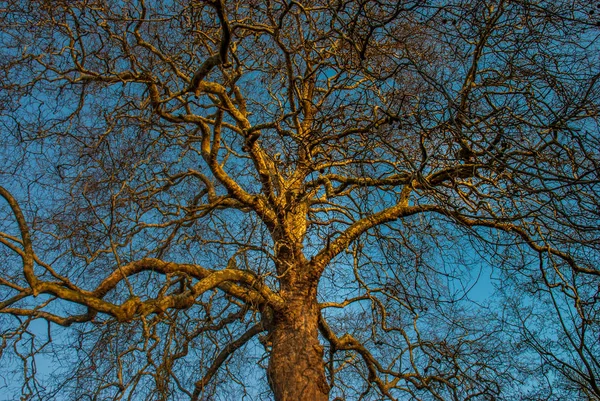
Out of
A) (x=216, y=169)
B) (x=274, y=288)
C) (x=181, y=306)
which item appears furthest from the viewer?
(x=216, y=169)

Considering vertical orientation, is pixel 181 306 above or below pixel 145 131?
below

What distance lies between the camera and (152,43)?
548 centimetres

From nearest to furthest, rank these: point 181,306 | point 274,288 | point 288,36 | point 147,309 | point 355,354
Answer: point 147,309, point 181,306, point 274,288, point 288,36, point 355,354

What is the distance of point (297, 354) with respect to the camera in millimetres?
5059

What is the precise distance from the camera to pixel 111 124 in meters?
4.72

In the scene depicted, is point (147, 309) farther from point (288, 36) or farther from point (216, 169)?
point (288, 36)

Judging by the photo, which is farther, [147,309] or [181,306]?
[181,306]

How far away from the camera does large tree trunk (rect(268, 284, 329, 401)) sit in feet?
16.0

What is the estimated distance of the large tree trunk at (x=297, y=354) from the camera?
4867mm

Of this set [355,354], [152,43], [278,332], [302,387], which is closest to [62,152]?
[152,43]

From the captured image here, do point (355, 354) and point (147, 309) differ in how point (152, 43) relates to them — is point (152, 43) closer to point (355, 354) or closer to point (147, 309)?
point (147, 309)

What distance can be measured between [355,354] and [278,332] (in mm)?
1578

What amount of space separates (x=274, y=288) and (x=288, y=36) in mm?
2837

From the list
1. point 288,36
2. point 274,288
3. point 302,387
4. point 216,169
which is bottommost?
point 302,387
